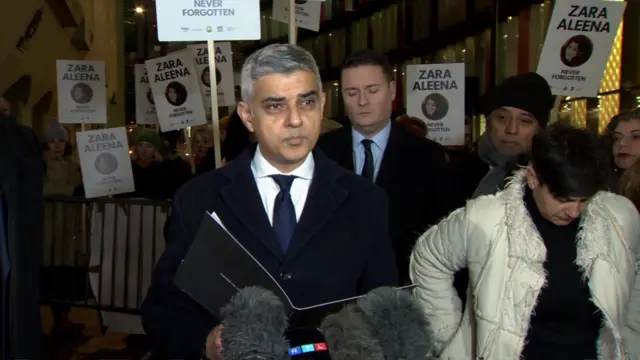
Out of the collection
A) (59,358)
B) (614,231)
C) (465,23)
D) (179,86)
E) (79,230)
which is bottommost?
(59,358)

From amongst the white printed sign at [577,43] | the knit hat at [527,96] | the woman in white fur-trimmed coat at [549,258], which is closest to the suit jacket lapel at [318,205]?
the woman in white fur-trimmed coat at [549,258]

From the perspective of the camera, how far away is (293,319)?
1749 millimetres

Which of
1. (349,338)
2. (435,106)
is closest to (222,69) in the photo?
(435,106)

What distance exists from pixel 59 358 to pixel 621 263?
4.68 m

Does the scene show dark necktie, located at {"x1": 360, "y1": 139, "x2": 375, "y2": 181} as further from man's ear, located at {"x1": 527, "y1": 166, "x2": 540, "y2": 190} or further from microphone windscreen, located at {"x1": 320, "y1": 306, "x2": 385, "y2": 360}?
microphone windscreen, located at {"x1": 320, "y1": 306, "x2": 385, "y2": 360}

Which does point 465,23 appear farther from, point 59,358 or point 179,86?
point 59,358

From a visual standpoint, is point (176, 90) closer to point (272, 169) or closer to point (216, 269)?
point (272, 169)

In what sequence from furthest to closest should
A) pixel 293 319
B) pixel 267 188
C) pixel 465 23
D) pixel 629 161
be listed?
pixel 465 23, pixel 629 161, pixel 267 188, pixel 293 319

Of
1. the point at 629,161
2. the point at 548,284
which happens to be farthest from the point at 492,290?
the point at 629,161

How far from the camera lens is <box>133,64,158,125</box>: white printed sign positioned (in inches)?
318

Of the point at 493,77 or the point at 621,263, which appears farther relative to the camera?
the point at 493,77

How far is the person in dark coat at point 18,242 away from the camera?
2.12m

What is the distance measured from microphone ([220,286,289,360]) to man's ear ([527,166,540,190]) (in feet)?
4.06

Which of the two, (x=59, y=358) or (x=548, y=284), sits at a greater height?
(x=548, y=284)
